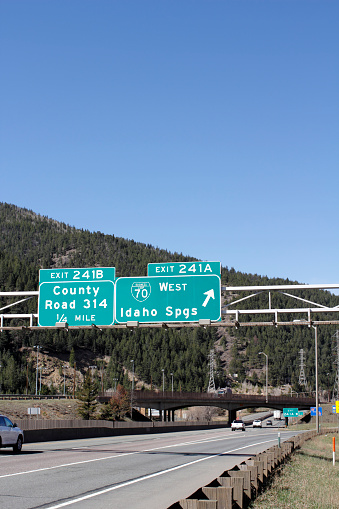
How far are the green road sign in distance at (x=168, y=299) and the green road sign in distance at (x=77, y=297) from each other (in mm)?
523

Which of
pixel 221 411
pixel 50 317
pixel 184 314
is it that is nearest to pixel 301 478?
pixel 184 314

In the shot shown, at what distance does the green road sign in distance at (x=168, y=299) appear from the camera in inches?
1029

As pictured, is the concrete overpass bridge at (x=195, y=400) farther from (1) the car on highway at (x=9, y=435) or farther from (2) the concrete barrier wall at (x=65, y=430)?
(1) the car on highway at (x=9, y=435)

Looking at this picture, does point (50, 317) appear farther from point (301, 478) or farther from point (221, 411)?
point (221, 411)

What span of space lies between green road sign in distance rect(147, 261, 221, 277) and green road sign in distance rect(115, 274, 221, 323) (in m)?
0.19

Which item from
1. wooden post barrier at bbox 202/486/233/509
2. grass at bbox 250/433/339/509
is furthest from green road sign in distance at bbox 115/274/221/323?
wooden post barrier at bbox 202/486/233/509

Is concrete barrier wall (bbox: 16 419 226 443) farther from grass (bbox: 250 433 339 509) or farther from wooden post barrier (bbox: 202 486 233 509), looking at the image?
wooden post barrier (bbox: 202 486 233 509)

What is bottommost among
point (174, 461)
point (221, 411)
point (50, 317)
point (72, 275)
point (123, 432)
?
point (221, 411)

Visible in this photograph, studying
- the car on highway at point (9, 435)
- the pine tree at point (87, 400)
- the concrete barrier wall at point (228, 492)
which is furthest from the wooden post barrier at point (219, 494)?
the pine tree at point (87, 400)

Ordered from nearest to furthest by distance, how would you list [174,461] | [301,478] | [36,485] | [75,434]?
[36,485]
[301,478]
[174,461]
[75,434]

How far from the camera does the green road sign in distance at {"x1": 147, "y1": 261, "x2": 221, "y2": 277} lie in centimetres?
2670

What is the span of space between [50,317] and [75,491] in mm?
13897

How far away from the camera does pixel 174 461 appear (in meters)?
24.3

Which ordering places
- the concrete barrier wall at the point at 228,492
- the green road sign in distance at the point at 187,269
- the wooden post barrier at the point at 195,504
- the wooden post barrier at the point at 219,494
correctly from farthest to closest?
the green road sign in distance at the point at 187,269 < the wooden post barrier at the point at 219,494 < the concrete barrier wall at the point at 228,492 < the wooden post barrier at the point at 195,504
